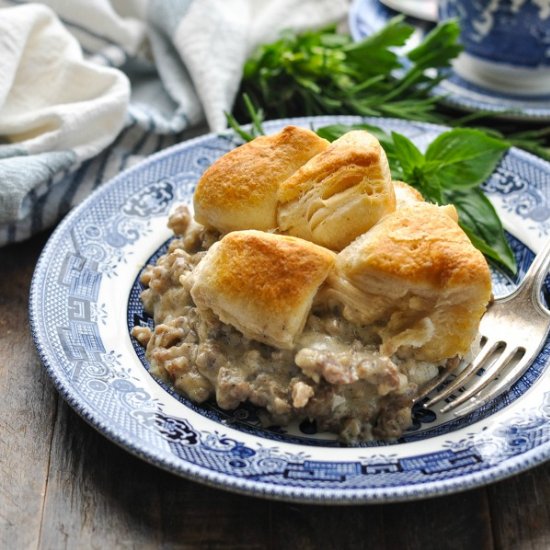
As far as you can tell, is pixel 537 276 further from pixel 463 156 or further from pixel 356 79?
pixel 356 79

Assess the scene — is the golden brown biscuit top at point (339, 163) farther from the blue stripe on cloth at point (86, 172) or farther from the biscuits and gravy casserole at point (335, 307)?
the blue stripe on cloth at point (86, 172)

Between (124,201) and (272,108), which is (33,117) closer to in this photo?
(124,201)

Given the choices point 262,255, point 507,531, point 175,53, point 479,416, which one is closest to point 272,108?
point 175,53

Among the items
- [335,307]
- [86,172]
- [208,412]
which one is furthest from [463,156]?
[86,172]

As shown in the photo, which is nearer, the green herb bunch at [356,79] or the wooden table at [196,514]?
the wooden table at [196,514]

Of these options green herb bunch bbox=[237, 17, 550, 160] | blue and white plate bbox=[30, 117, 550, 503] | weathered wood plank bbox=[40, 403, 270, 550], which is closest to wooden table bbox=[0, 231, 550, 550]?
weathered wood plank bbox=[40, 403, 270, 550]

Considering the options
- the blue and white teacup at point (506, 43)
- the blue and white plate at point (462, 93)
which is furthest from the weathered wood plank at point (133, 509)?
the blue and white teacup at point (506, 43)
